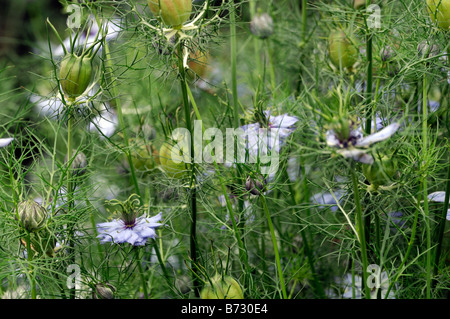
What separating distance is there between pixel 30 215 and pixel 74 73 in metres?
0.16

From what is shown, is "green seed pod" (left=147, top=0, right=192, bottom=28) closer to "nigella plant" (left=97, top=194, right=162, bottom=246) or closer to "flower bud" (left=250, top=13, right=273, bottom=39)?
"nigella plant" (left=97, top=194, right=162, bottom=246)

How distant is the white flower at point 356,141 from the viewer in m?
0.46

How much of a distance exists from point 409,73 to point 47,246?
1.55 ft

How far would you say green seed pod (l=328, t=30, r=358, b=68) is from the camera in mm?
773

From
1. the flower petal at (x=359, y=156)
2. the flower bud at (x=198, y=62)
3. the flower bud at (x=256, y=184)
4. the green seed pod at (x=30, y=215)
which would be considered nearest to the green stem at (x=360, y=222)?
the flower petal at (x=359, y=156)

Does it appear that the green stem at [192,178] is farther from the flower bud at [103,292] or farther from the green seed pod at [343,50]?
the green seed pod at [343,50]

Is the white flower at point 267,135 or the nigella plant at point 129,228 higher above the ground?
the white flower at point 267,135

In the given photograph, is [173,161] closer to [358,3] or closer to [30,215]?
[30,215]

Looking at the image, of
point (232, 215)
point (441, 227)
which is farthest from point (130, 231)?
point (441, 227)

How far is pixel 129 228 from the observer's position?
636 mm

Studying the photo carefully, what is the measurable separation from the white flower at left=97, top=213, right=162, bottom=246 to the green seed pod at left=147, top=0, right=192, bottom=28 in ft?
0.74

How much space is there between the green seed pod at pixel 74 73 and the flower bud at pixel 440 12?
0.39 metres

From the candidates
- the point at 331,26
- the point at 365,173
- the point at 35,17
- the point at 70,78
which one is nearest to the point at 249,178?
the point at 365,173
